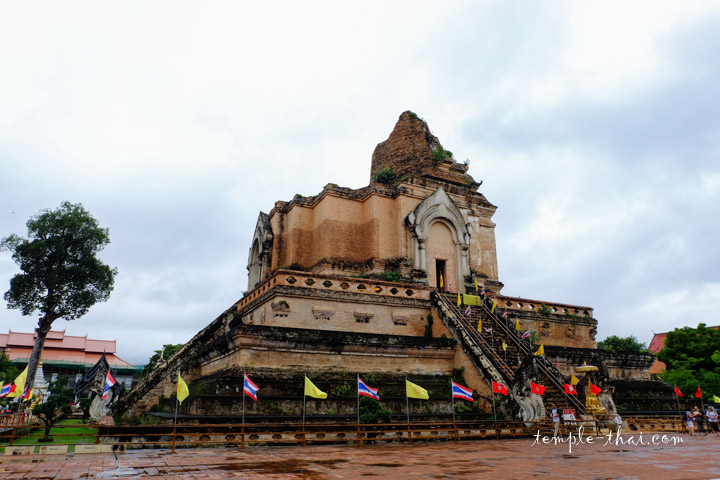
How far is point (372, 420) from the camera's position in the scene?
13781 millimetres

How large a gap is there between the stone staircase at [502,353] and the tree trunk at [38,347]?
76.0 ft

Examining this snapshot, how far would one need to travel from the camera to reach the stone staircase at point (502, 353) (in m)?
15.8

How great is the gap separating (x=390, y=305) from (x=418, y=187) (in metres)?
8.83

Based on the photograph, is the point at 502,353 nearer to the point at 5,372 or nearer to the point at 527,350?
the point at 527,350

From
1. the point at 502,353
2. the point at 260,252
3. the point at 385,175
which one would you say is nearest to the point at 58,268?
the point at 260,252

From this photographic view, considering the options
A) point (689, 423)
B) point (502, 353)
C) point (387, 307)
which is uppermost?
point (387, 307)

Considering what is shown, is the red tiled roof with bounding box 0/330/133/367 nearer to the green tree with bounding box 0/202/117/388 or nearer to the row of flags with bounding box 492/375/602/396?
the green tree with bounding box 0/202/117/388

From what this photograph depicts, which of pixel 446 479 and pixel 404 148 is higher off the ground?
pixel 404 148

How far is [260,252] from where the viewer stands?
28.1 metres

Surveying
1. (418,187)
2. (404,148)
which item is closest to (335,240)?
(418,187)

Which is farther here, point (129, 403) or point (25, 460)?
point (129, 403)

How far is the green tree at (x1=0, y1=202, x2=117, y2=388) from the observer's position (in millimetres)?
30000

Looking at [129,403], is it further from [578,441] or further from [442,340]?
[578,441]

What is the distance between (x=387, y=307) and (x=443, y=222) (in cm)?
795
